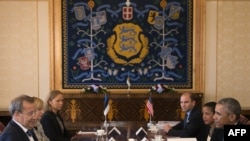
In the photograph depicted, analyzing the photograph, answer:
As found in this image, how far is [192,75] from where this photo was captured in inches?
294

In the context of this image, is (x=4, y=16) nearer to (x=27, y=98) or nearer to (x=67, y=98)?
(x=67, y=98)

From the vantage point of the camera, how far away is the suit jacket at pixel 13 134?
115 inches

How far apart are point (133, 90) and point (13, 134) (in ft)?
→ 15.2

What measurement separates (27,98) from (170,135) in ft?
6.24

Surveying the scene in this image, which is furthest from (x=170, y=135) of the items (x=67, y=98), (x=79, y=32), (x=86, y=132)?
(x=79, y=32)

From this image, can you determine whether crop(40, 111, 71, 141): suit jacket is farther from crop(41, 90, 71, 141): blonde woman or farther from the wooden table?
the wooden table

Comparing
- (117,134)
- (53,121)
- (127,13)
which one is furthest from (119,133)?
(127,13)

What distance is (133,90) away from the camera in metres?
7.46

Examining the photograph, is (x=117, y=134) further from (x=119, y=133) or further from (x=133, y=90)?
(x=133, y=90)

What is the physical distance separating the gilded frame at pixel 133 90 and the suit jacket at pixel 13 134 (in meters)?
4.38

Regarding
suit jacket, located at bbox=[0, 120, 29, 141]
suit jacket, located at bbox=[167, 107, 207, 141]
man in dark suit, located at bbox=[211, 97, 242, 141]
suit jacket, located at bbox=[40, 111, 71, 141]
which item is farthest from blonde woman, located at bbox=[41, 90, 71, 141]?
man in dark suit, located at bbox=[211, 97, 242, 141]

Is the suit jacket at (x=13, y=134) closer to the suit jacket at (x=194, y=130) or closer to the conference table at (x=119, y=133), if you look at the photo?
the conference table at (x=119, y=133)

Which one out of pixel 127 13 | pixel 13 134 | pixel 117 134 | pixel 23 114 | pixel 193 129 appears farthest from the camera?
pixel 127 13

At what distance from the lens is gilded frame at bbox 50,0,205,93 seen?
7375 mm
